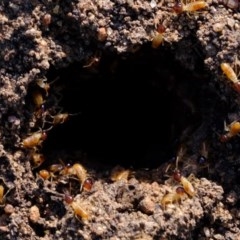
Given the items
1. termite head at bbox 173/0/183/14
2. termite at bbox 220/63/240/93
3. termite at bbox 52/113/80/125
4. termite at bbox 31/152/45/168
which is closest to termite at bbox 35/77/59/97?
termite at bbox 52/113/80/125

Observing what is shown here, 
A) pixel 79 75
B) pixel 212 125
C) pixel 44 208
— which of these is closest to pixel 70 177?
pixel 44 208

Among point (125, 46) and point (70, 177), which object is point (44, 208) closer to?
point (70, 177)

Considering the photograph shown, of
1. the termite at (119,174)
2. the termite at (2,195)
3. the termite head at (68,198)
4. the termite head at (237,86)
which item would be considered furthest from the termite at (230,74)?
the termite at (2,195)

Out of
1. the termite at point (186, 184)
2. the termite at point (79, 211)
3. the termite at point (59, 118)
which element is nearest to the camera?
the termite at point (79, 211)

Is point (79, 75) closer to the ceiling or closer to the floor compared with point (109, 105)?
closer to the ceiling

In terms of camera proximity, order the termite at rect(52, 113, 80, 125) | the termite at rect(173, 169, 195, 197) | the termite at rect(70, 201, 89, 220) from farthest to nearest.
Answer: the termite at rect(52, 113, 80, 125), the termite at rect(173, 169, 195, 197), the termite at rect(70, 201, 89, 220)

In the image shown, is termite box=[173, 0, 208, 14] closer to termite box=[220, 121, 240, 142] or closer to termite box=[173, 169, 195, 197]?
termite box=[220, 121, 240, 142]

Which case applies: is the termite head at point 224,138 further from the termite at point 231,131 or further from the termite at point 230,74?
the termite at point 230,74
